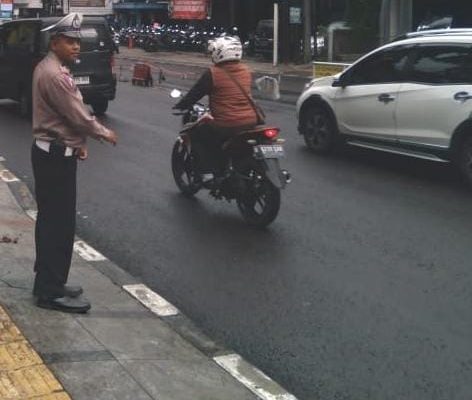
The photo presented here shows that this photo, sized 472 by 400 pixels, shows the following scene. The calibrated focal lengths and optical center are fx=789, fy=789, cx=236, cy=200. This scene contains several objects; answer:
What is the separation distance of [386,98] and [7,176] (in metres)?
4.75

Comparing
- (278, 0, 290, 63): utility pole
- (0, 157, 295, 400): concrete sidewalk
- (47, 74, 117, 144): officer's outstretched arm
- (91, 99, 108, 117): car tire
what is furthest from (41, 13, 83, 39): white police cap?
(278, 0, 290, 63): utility pole

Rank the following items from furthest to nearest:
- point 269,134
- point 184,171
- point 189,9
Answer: point 189,9 → point 184,171 → point 269,134

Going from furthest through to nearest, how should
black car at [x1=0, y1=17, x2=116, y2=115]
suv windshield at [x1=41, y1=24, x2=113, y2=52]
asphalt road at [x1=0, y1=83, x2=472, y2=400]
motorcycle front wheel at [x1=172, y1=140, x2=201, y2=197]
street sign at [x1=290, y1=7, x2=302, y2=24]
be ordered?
street sign at [x1=290, y1=7, x2=302, y2=24] < suv windshield at [x1=41, y1=24, x2=113, y2=52] < black car at [x1=0, y1=17, x2=116, y2=115] < motorcycle front wheel at [x1=172, y1=140, x2=201, y2=197] < asphalt road at [x1=0, y1=83, x2=472, y2=400]

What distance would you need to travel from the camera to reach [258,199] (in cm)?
747

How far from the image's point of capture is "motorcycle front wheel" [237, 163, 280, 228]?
727cm

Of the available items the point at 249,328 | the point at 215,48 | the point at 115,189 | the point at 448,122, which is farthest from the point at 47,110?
the point at 448,122

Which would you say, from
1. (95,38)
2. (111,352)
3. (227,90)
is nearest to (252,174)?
(227,90)

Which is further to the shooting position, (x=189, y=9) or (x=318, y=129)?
(x=189, y=9)

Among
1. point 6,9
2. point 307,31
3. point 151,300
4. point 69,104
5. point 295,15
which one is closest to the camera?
point 69,104

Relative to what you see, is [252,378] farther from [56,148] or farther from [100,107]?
[100,107]

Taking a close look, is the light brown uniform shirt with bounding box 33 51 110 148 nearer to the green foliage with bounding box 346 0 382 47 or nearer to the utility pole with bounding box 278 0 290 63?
the green foliage with bounding box 346 0 382 47

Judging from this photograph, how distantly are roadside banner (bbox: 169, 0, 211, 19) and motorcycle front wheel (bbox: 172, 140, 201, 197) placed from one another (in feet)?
120

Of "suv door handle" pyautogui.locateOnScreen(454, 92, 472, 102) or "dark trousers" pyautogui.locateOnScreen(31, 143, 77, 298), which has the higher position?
"suv door handle" pyautogui.locateOnScreen(454, 92, 472, 102)

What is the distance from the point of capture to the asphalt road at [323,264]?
4.56 m
